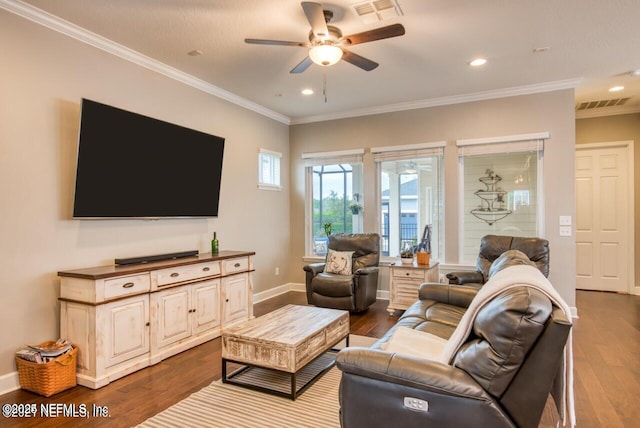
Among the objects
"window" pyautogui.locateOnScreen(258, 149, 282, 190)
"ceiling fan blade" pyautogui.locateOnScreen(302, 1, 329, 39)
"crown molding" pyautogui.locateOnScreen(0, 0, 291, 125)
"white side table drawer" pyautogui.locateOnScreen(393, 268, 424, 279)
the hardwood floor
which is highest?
"crown molding" pyautogui.locateOnScreen(0, 0, 291, 125)

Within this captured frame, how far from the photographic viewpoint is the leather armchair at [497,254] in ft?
13.8

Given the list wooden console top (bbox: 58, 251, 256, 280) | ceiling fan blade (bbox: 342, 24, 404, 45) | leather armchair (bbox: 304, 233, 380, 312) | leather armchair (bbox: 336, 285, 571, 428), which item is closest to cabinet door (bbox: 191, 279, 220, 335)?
wooden console top (bbox: 58, 251, 256, 280)

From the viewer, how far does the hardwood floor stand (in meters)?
2.42

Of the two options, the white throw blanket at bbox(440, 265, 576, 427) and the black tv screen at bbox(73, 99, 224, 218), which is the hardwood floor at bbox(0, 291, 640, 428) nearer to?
the white throw blanket at bbox(440, 265, 576, 427)

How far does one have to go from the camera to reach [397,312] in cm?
492

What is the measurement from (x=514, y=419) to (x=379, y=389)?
0.56 meters

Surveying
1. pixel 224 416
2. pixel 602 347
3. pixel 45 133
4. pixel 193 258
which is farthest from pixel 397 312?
pixel 45 133

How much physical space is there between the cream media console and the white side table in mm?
2045

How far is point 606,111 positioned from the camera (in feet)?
19.8

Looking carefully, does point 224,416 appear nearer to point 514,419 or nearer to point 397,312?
point 514,419

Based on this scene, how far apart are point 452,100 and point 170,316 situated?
4473 millimetres

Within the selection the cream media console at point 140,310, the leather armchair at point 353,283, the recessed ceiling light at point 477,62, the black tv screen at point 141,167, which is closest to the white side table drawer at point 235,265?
the cream media console at point 140,310

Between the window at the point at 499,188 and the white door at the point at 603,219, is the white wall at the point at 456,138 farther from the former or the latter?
the white door at the point at 603,219

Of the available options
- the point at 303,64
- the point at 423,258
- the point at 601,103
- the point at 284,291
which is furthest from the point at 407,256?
the point at 601,103
